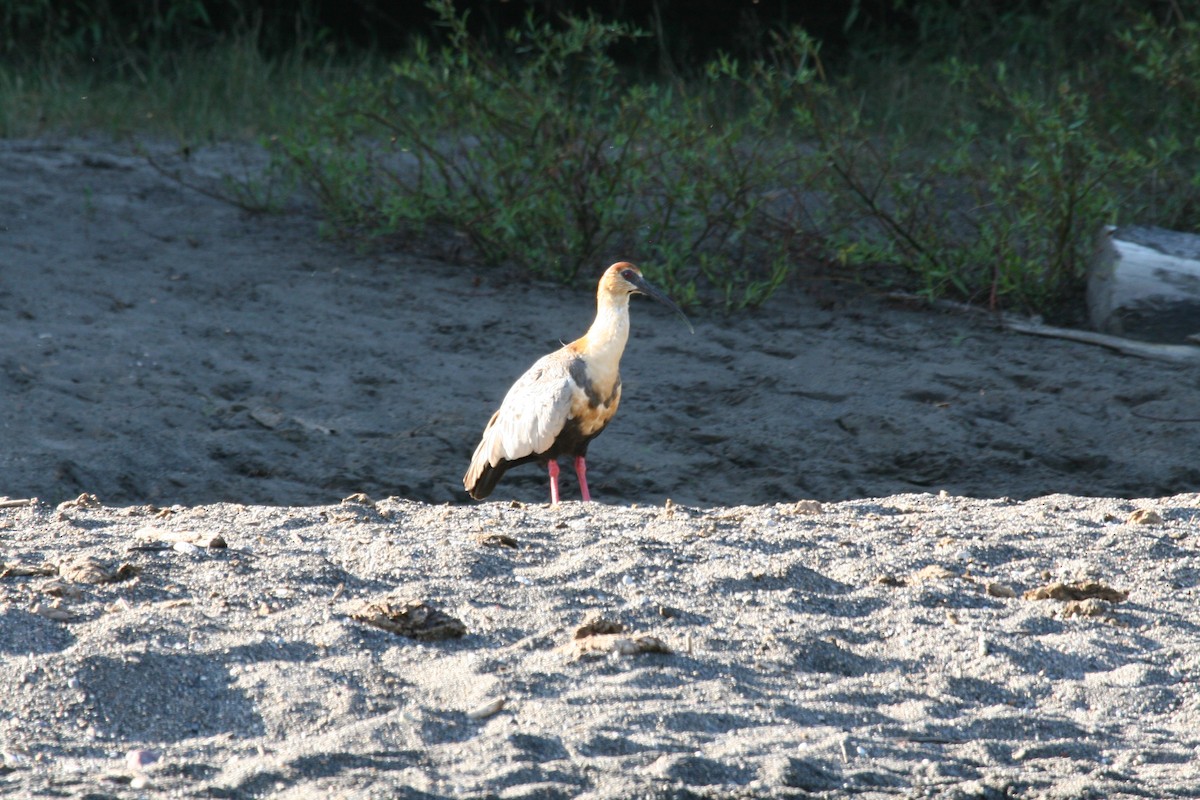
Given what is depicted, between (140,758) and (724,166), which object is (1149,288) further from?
(140,758)

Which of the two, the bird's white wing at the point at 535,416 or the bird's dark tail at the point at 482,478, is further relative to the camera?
the bird's dark tail at the point at 482,478

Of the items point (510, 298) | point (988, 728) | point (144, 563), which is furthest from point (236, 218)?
point (988, 728)

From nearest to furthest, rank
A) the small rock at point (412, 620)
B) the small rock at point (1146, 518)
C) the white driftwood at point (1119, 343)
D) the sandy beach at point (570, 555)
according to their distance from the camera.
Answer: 1. the sandy beach at point (570, 555)
2. the small rock at point (412, 620)
3. the small rock at point (1146, 518)
4. the white driftwood at point (1119, 343)

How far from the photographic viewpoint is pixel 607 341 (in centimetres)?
601

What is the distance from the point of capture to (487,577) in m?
4.08

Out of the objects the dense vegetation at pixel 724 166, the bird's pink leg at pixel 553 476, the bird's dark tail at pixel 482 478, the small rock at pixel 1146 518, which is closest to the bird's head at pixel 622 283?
the bird's pink leg at pixel 553 476

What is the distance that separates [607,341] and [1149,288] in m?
3.54

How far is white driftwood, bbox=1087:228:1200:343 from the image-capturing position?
777cm

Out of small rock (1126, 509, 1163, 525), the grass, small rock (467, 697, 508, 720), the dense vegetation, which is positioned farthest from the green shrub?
small rock (467, 697, 508, 720)

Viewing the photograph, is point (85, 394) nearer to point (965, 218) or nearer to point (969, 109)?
point (965, 218)

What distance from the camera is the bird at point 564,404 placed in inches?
233

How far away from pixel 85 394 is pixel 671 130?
12.6 ft

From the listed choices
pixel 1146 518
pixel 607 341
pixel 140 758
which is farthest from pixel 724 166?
pixel 140 758

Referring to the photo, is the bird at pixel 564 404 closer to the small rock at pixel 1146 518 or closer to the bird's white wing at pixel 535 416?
the bird's white wing at pixel 535 416
